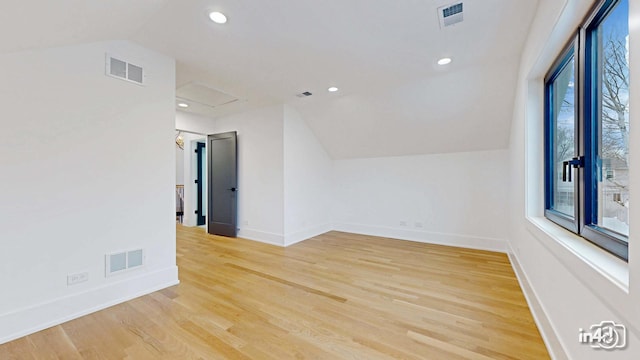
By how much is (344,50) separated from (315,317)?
2608 mm

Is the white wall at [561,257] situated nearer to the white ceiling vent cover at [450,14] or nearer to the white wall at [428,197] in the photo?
the white ceiling vent cover at [450,14]

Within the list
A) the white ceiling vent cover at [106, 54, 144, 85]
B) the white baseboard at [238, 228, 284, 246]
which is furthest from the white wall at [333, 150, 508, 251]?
the white ceiling vent cover at [106, 54, 144, 85]

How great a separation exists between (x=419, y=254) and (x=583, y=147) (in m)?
2.73

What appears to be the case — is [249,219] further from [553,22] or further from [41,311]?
[553,22]

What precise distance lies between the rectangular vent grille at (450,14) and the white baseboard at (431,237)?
134 inches

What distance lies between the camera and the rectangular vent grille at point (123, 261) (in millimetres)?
2383

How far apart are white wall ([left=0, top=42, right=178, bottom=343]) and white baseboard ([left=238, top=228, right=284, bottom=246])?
1866 mm

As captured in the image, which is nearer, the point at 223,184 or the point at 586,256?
the point at 586,256

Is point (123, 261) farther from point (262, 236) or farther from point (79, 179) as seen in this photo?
point (262, 236)

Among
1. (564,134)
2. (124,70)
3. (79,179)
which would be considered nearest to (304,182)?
(124,70)

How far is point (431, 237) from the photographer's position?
182 inches

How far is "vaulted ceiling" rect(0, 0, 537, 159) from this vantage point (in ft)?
6.44

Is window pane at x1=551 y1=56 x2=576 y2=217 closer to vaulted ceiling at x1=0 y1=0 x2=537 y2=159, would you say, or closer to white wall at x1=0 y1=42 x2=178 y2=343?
vaulted ceiling at x1=0 y1=0 x2=537 y2=159

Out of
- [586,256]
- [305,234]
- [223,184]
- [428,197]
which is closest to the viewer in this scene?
[586,256]
